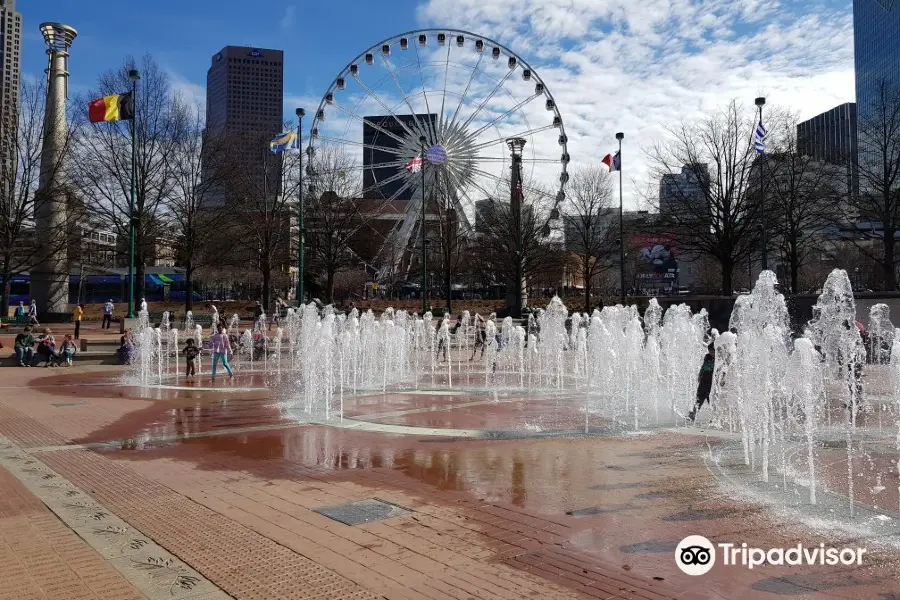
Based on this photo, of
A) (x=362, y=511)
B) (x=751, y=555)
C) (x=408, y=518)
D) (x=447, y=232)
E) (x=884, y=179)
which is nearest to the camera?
(x=751, y=555)

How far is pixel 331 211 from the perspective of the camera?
4331cm

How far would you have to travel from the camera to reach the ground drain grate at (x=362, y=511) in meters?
6.12

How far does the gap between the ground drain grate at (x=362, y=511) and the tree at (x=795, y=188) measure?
31.2 meters

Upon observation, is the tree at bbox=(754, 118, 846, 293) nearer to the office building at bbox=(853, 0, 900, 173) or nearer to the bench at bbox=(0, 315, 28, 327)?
the bench at bbox=(0, 315, 28, 327)

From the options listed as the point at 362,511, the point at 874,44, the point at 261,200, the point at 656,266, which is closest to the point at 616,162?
the point at 261,200

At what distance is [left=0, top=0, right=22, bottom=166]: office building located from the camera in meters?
34.0

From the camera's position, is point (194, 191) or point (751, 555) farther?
point (194, 191)

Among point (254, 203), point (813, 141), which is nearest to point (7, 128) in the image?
point (254, 203)

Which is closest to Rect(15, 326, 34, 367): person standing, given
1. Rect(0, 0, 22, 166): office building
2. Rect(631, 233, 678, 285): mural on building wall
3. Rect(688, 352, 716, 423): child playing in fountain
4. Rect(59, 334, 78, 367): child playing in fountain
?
Rect(59, 334, 78, 367): child playing in fountain

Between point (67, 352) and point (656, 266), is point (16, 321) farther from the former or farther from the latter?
point (656, 266)

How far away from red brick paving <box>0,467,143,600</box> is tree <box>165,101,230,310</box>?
31564mm

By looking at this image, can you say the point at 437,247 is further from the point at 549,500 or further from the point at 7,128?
the point at 549,500

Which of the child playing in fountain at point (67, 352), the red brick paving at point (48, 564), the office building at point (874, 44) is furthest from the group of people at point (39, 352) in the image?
the office building at point (874, 44)

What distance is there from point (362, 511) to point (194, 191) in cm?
3271
